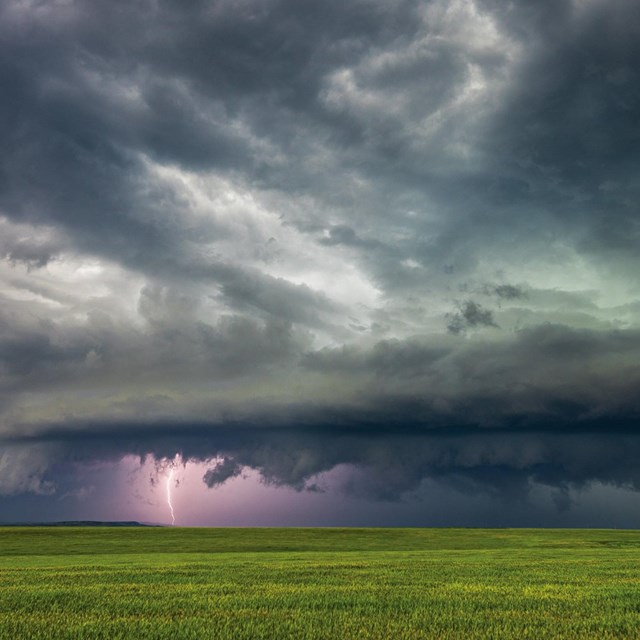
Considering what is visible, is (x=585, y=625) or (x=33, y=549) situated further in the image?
(x=33, y=549)

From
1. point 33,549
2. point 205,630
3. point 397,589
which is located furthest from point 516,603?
point 33,549

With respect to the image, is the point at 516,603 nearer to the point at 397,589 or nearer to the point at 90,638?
the point at 397,589

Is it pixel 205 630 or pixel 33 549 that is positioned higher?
pixel 205 630

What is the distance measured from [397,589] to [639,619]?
9.28 metres

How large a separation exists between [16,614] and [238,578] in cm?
1357

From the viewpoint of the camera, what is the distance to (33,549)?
281 feet

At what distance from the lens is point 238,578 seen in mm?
28641

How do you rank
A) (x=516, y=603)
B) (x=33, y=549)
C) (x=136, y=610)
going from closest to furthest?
1. (x=136, y=610)
2. (x=516, y=603)
3. (x=33, y=549)

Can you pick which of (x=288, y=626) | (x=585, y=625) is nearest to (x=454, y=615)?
(x=585, y=625)

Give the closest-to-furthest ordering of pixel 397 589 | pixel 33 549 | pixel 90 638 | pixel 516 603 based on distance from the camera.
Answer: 1. pixel 90 638
2. pixel 516 603
3. pixel 397 589
4. pixel 33 549

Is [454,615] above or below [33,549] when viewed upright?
above

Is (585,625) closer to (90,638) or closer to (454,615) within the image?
(454,615)

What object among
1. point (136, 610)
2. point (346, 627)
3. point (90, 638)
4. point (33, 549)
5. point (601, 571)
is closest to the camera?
point (90, 638)

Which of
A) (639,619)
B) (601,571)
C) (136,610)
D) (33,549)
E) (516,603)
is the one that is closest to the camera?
(639,619)
